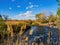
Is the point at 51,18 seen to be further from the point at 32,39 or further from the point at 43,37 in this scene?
the point at 32,39

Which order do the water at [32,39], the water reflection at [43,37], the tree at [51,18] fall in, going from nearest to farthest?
1. the water at [32,39]
2. the water reflection at [43,37]
3. the tree at [51,18]

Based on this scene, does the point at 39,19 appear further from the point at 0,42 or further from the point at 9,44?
the point at 9,44

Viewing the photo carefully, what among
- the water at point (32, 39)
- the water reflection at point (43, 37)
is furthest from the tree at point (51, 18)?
the water at point (32, 39)

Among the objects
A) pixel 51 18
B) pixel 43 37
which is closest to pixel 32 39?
pixel 43 37

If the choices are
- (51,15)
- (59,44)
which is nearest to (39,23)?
(51,15)

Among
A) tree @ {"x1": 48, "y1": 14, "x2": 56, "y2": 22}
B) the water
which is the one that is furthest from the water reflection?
tree @ {"x1": 48, "y1": 14, "x2": 56, "y2": 22}

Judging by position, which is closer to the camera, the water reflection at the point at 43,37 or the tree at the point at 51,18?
the water reflection at the point at 43,37

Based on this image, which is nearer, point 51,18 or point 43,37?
point 43,37

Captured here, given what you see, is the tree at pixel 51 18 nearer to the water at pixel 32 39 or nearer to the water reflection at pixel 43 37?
the water reflection at pixel 43 37

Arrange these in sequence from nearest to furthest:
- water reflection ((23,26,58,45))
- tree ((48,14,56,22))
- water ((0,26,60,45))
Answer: water ((0,26,60,45)) < water reflection ((23,26,58,45)) < tree ((48,14,56,22))

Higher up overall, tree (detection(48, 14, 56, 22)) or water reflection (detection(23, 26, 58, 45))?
tree (detection(48, 14, 56, 22))

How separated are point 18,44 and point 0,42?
3.88 m

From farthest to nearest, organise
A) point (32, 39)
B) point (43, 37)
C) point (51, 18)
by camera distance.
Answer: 1. point (51, 18)
2. point (43, 37)
3. point (32, 39)

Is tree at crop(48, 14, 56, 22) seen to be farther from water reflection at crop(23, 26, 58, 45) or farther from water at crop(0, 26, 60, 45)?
water at crop(0, 26, 60, 45)
